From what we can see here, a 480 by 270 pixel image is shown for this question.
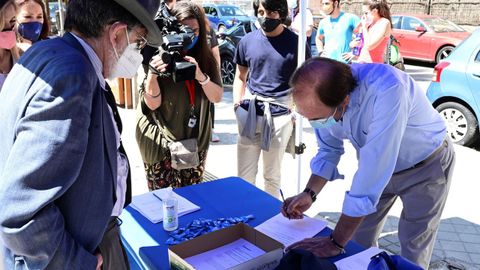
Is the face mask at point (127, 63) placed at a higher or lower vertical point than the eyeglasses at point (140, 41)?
lower

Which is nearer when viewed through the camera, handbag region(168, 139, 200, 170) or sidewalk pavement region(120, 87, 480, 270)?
handbag region(168, 139, 200, 170)

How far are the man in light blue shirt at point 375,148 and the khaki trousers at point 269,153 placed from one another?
0.94 metres

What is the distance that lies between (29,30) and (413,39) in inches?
406

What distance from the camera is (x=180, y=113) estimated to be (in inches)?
96.2

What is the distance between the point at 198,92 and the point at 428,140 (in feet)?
4.16

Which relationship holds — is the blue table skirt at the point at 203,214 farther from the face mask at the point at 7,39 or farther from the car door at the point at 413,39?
the car door at the point at 413,39

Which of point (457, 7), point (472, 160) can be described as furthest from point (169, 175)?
point (457, 7)

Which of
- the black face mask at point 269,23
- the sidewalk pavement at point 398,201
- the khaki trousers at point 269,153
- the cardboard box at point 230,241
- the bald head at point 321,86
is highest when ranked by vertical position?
the black face mask at point 269,23

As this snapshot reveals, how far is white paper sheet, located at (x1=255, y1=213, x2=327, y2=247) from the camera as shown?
1.67 meters

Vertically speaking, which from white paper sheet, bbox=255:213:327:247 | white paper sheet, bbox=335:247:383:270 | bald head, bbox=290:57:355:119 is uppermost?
bald head, bbox=290:57:355:119

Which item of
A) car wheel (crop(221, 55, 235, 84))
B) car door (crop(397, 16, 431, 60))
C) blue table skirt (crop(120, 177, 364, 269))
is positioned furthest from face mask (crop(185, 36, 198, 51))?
car door (crop(397, 16, 431, 60))

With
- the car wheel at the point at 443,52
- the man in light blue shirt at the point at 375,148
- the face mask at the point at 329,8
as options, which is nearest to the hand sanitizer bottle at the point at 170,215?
the man in light blue shirt at the point at 375,148

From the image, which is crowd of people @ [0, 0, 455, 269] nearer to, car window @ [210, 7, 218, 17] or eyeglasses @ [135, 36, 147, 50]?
eyeglasses @ [135, 36, 147, 50]

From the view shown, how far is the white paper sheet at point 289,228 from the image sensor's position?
1672 mm
